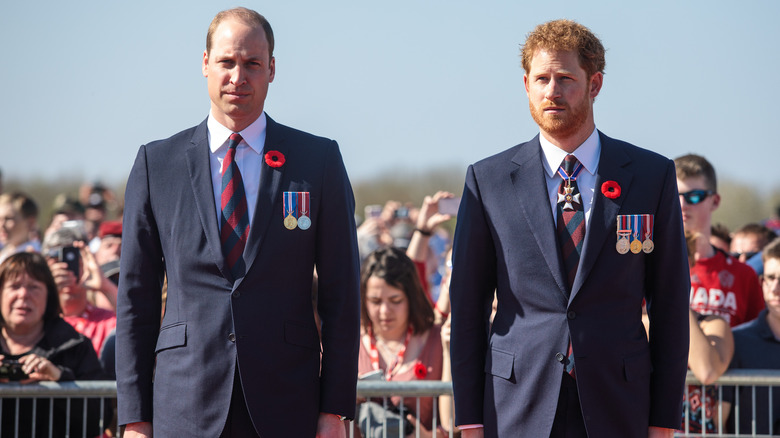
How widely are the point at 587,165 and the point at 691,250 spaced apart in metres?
2.48

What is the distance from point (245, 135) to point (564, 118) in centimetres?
115

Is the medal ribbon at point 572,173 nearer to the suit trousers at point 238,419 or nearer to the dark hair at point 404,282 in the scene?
the suit trousers at point 238,419

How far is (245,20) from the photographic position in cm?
356

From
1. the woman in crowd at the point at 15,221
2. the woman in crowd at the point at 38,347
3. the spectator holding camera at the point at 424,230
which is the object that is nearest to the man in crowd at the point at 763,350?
the spectator holding camera at the point at 424,230

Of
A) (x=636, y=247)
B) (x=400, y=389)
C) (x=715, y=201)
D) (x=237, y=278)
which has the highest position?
(x=715, y=201)

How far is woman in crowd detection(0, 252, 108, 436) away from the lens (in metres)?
5.20

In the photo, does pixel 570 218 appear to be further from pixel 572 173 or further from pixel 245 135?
pixel 245 135

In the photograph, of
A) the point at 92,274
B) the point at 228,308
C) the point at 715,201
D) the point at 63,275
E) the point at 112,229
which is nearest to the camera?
the point at 228,308

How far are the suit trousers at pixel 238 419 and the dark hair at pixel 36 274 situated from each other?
2.75 meters

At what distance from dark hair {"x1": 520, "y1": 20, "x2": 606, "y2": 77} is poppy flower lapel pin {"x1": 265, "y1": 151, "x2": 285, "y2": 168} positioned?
0.96 m

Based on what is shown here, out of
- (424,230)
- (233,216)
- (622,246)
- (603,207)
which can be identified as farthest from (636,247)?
(424,230)

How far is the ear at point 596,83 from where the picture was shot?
3.60 meters

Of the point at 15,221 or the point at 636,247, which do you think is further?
the point at 15,221

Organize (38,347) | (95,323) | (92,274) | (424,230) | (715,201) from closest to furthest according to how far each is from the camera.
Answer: (38,347) < (715,201) < (95,323) < (92,274) < (424,230)
